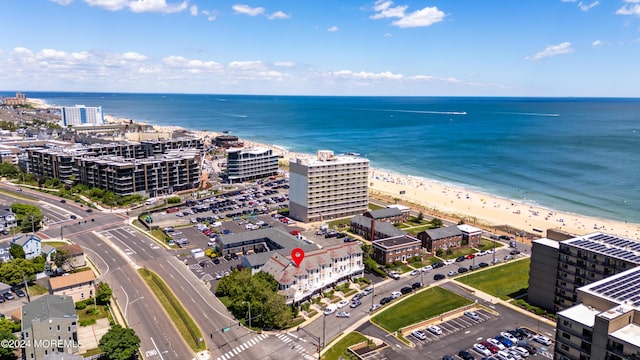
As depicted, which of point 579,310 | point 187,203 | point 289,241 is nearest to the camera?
point 579,310

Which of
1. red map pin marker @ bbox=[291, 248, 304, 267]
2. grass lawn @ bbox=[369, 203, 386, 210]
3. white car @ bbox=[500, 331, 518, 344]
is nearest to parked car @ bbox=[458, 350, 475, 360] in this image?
white car @ bbox=[500, 331, 518, 344]

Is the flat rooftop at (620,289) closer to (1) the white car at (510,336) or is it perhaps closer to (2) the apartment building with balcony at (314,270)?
(1) the white car at (510,336)

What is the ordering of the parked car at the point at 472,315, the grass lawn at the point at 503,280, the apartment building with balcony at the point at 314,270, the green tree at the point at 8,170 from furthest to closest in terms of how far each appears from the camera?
the green tree at the point at 8,170
the grass lawn at the point at 503,280
the apartment building with balcony at the point at 314,270
the parked car at the point at 472,315

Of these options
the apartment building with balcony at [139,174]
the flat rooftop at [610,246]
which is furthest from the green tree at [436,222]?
the apartment building with balcony at [139,174]

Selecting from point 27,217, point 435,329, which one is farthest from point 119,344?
point 27,217

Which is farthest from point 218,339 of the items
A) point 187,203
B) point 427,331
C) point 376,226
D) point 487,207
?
point 487,207

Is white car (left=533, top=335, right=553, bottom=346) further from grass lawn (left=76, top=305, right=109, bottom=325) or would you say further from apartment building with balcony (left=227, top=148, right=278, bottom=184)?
apartment building with balcony (left=227, top=148, right=278, bottom=184)

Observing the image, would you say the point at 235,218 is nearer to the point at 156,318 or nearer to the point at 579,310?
the point at 156,318
